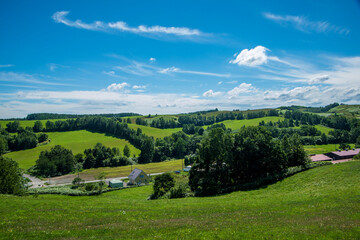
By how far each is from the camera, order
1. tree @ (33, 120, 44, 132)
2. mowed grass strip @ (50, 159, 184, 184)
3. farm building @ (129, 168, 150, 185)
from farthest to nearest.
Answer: tree @ (33, 120, 44, 132), mowed grass strip @ (50, 159, 184, 184), farm building @ (129, 168, 150, 185)

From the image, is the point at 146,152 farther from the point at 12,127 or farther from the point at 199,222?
the point at 199,222

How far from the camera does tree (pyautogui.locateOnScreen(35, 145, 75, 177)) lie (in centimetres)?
9481

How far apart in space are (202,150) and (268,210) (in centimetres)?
2491

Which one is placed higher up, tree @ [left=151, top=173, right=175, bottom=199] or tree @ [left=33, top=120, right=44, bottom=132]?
tree @ [left=33, top=120, right=44, bottom=132]

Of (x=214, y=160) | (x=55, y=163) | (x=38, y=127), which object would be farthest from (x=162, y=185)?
(x=38, y=127)

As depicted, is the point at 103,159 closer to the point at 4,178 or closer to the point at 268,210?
the point at 4,178

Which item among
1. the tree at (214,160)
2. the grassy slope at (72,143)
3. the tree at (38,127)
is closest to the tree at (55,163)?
the grassy slope at (72,143)

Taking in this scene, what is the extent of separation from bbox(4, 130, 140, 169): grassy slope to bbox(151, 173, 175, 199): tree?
9691 centimetres

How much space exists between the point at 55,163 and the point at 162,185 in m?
82.8

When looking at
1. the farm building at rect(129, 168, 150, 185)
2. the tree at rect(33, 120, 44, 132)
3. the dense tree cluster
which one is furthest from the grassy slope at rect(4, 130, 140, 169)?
the dense tree cluster

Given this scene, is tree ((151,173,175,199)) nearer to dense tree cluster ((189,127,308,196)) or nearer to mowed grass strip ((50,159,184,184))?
dense tree cluster ((189,127,308,196))

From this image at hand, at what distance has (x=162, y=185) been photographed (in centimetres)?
4309

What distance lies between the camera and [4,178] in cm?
3688

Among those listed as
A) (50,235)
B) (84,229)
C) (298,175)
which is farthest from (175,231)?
(298,175)
